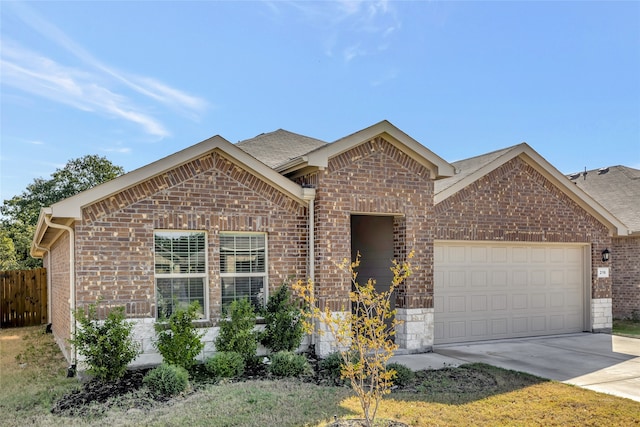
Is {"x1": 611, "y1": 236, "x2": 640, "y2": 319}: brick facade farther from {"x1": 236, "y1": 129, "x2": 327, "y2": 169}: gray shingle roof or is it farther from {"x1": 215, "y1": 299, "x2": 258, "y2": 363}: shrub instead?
{"x1": 215, "y1": 299, "x2": 258, "y2": 363}: shrub

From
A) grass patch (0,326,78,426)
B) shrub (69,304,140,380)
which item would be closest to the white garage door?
shrub (69,304,140,380)

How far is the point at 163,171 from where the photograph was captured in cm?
834

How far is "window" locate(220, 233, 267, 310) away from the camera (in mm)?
8961

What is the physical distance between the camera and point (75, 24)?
999cm

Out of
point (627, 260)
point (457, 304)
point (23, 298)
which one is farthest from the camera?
point (23, 298)

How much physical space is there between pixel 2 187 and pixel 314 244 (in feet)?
89.7

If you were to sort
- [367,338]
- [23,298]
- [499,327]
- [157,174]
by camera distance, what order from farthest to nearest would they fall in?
[23,298], [499,327], [157,174], [367,338]

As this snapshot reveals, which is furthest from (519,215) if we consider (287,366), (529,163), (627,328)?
(287,366)

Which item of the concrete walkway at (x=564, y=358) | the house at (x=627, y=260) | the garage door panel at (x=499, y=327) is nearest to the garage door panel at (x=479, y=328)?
the garage door panel at (x=499, y=327)

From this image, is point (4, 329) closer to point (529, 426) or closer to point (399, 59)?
point (399, 59)

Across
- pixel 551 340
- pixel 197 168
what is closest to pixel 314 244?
pixel 197 168

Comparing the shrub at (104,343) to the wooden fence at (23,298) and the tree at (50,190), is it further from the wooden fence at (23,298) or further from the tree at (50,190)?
the tree at (50,190)

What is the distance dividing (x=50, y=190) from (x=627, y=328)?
29999mm

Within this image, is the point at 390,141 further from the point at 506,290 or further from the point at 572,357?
the point at 572,357
